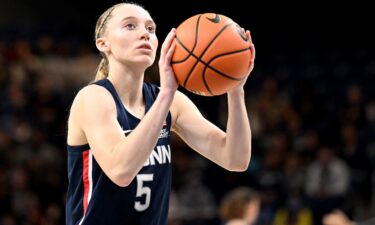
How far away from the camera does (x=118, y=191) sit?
10.8ft

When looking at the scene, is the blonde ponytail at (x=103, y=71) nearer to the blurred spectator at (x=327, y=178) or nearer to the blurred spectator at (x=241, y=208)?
the blurred spectator at (x=241, y=208)

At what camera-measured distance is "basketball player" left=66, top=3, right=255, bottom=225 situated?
3148mm

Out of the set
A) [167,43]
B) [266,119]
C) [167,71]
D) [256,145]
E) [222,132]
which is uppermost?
[167,43]

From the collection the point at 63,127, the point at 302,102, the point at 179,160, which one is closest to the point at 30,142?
the point at 63,127

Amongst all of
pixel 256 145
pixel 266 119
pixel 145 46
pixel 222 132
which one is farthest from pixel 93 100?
pixel 266 119

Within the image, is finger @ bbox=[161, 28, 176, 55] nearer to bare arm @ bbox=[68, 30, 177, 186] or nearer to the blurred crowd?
bare arm @ bbox=[68, 30, 177, 186]

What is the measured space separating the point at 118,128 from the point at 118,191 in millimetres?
329

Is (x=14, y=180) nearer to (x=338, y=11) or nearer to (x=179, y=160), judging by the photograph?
(x=179, y=160)

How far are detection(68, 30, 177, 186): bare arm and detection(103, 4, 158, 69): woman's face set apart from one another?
221 millimetres

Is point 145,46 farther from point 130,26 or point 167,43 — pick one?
point 167,43

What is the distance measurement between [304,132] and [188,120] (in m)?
7.56

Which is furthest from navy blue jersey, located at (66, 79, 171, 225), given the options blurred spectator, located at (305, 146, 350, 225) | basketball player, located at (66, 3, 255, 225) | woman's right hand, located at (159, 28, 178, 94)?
blurred spectator, located at (305, 146, 350, 225)

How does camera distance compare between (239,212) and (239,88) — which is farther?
(239,212)

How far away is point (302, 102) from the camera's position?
Result: 38.1ft
